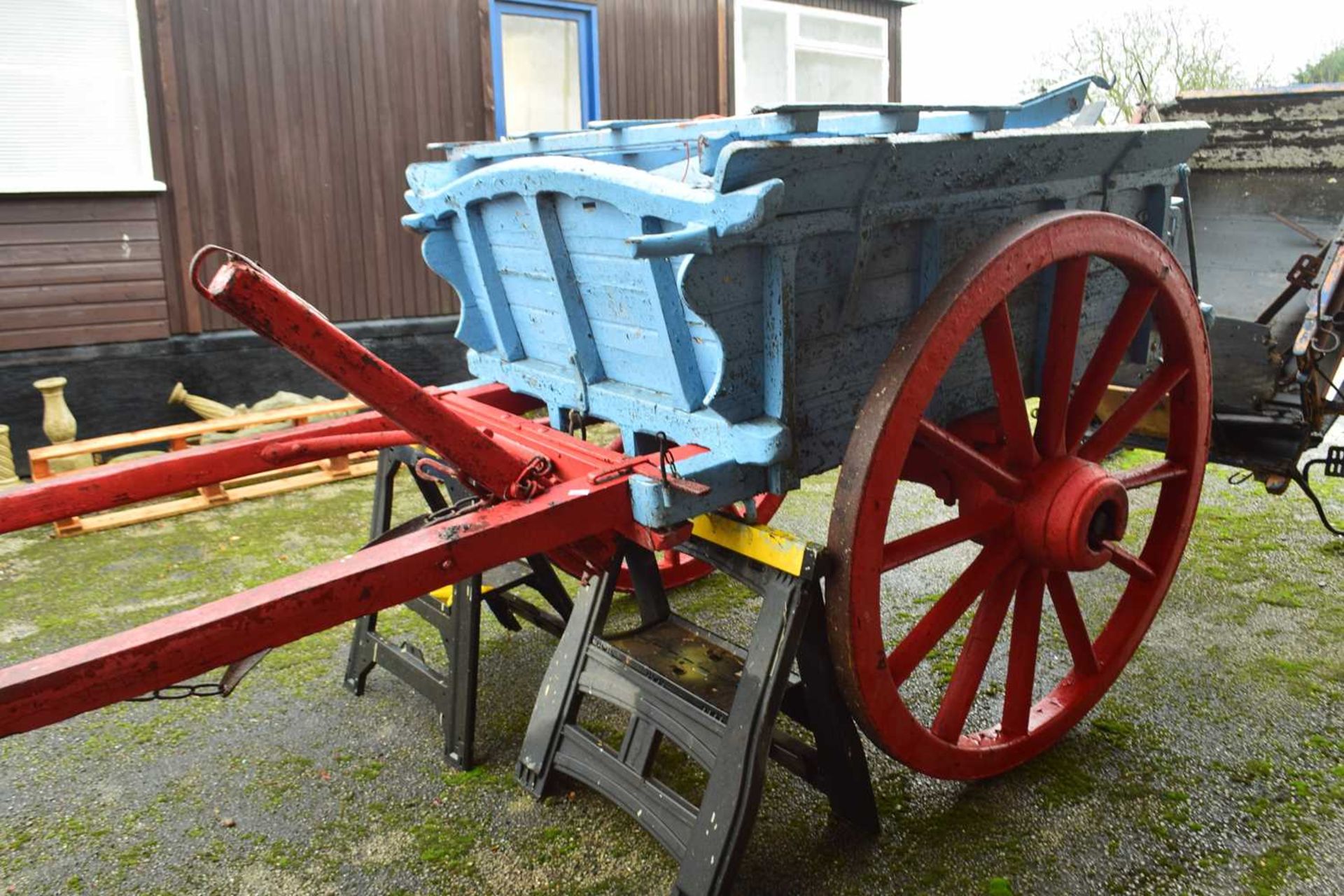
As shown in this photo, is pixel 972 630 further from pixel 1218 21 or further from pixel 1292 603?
pixel 1218 21

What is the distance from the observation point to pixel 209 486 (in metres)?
4.62

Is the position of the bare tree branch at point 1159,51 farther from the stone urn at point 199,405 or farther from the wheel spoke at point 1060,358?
the wheel spoke at point 1060,358

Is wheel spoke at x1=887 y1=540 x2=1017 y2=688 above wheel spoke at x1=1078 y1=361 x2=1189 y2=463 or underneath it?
underneath

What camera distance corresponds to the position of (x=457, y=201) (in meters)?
2.58

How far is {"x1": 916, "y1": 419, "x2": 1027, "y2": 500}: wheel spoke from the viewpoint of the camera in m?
2.32

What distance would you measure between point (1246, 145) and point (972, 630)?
341cm

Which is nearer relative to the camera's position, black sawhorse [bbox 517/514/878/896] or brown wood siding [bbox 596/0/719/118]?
black sawhorse [bbox 517/514/878/896]

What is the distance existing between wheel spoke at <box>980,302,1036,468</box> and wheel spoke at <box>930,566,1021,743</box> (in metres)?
0.32

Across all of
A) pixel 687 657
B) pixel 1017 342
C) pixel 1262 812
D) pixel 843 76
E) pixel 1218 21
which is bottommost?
pixel 1262 812

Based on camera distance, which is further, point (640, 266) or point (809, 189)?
point (640, 266)

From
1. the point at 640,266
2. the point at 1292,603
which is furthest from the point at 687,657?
the point at 1292,603

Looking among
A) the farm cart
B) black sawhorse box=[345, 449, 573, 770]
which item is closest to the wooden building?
black sawhorse box=[345, 449, 573, 770]

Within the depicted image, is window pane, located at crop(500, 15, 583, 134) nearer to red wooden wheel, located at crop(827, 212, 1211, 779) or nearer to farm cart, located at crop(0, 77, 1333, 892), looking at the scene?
farm cart, located at crop(0, 77, 1333, 892)

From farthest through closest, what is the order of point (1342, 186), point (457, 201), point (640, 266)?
point (1342, 186) → point (457, 201) → point (640, 266)
